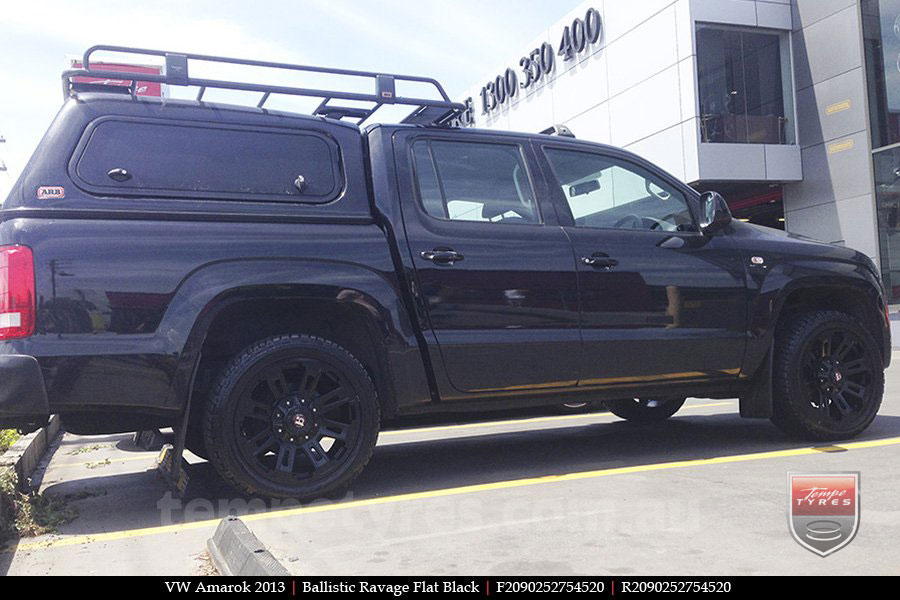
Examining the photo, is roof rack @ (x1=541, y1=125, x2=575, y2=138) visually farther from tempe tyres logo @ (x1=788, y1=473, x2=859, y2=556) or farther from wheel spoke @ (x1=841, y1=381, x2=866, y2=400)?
tempe tyres logo @ (x1=788, y1=473, x2=859, y2=556)

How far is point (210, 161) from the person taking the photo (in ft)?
13.8

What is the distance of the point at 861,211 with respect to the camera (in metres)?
18.8

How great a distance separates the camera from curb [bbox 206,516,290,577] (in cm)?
279

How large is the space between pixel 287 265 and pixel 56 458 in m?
3.84

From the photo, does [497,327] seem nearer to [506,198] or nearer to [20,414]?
[506,198]

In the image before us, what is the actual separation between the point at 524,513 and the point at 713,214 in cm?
224

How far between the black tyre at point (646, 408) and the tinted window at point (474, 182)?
2345 mm

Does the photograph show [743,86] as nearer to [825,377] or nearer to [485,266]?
[825,377]

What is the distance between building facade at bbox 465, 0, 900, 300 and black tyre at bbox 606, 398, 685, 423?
44.3 feet

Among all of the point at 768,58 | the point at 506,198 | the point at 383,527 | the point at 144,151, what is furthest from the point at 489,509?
the point at 768,58

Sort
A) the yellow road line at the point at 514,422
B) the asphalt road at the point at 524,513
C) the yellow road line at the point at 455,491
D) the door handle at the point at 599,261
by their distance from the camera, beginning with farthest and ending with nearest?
1. the yellow road line at the point at 514,422
2. the door handle at the point at 599,261
3. the yellow road line at the point at 455,491
4. the asphalt road at the point at 524,513

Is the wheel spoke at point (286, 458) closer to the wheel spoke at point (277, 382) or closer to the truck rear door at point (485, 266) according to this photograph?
the wheel spoke at point (277, 382)

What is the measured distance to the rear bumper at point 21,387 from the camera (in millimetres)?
3590
